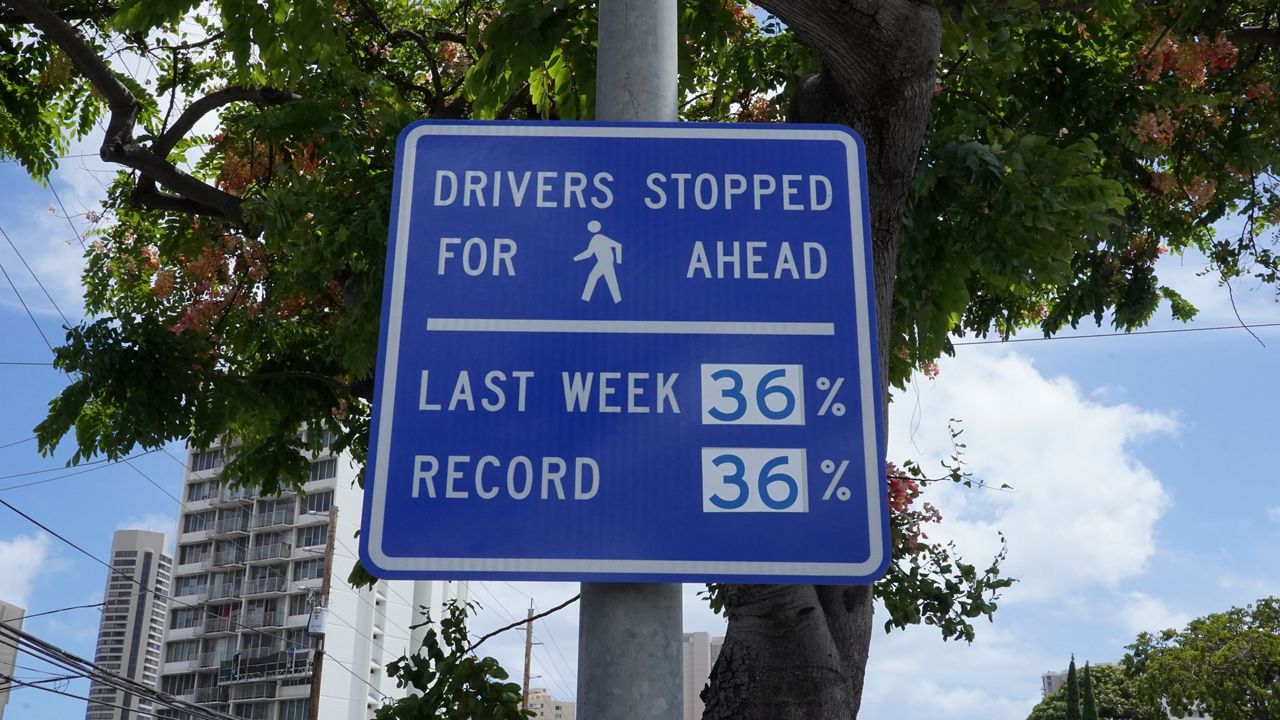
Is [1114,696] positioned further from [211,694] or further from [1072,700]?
[211,694]

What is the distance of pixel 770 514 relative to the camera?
1.88 meters

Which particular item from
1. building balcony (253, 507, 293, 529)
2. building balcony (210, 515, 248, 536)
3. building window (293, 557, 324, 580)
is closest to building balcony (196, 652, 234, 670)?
building window (293, 557, 324, 580)

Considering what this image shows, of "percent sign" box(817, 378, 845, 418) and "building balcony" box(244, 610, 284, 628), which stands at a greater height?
"building balcony" box(244, 610, 284, 628)

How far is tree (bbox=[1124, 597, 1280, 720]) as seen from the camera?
29.5 meters

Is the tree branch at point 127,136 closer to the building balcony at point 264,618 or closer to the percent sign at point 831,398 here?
the percent sign at point 831,398

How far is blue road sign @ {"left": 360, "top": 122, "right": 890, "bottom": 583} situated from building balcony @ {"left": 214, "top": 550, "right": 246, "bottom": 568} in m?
79.0

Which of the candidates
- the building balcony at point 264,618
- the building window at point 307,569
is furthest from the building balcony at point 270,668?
the building window at point 307,569

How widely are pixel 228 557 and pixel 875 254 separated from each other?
79.4 meters

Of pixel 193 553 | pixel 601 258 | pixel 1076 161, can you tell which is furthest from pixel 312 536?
pixel 601 258

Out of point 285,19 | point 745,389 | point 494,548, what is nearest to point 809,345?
point 745,389

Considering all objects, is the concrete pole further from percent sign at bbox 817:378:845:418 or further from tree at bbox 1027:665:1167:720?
tree at bbox 1027:665:1167:720

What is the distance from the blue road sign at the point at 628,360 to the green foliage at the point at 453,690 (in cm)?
473

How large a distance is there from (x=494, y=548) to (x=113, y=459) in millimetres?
8267

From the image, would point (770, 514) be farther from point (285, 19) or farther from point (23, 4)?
point (23, 4)
